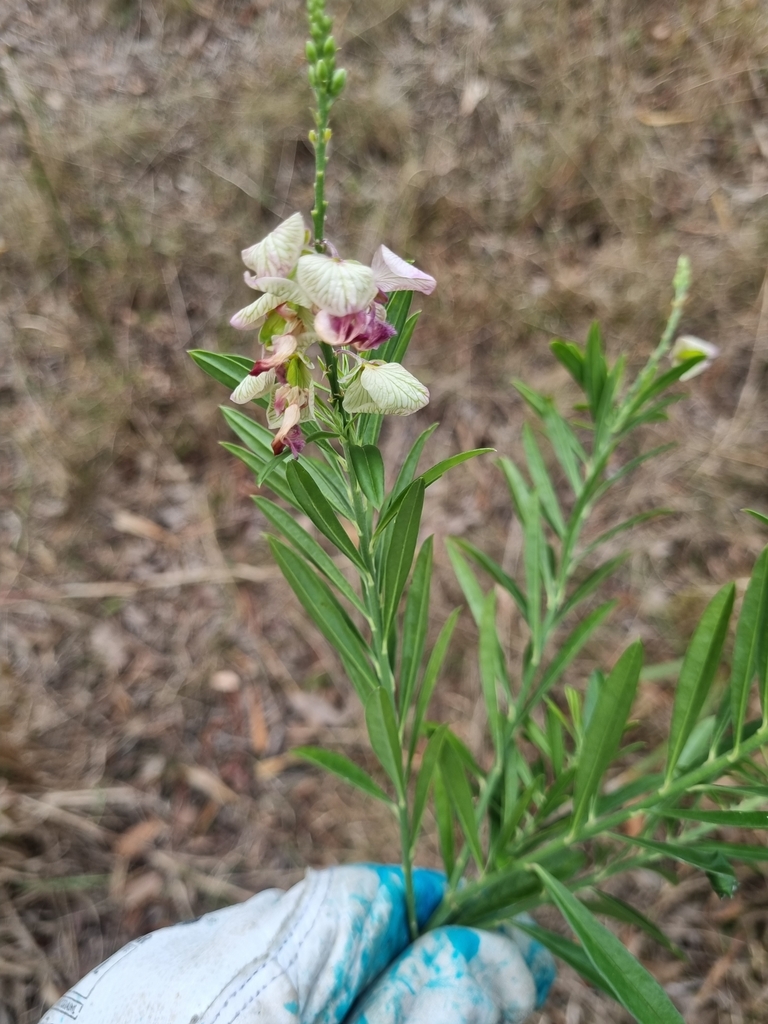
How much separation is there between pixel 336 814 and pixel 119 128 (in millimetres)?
2385

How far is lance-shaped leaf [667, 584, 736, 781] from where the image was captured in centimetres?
73

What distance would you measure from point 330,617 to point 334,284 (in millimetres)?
428

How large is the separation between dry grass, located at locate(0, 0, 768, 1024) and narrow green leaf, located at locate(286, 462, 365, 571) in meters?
1.25

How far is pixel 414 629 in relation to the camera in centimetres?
85

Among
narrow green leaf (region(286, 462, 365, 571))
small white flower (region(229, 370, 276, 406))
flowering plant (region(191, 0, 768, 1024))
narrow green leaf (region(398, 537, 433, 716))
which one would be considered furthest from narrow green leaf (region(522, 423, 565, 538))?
small white flower (region(229, 370, 276, 406))

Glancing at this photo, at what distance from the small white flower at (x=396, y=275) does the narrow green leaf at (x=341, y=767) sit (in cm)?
61

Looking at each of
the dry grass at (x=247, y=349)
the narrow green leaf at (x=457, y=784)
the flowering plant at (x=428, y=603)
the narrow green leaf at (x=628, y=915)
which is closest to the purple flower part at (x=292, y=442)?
the flowering plant at (x=428, y=603)

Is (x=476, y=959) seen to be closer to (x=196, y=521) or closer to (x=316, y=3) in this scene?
(x=316, y=3)

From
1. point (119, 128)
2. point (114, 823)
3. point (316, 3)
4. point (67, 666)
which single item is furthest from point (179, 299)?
point (316, 3)

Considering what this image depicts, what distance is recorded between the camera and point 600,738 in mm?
767

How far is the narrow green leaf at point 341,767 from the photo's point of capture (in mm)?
862

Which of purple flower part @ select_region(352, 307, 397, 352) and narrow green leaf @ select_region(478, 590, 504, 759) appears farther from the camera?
narrow green leaf @ select_region(478, 590, 504, 759)

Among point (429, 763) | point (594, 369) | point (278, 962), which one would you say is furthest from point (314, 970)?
point (594, 369)

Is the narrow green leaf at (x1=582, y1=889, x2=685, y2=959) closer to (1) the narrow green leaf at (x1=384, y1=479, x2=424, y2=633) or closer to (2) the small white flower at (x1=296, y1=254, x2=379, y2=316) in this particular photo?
(1) the narrow green leaf at (x1=384, y1=479, x2=424, y2=633)
